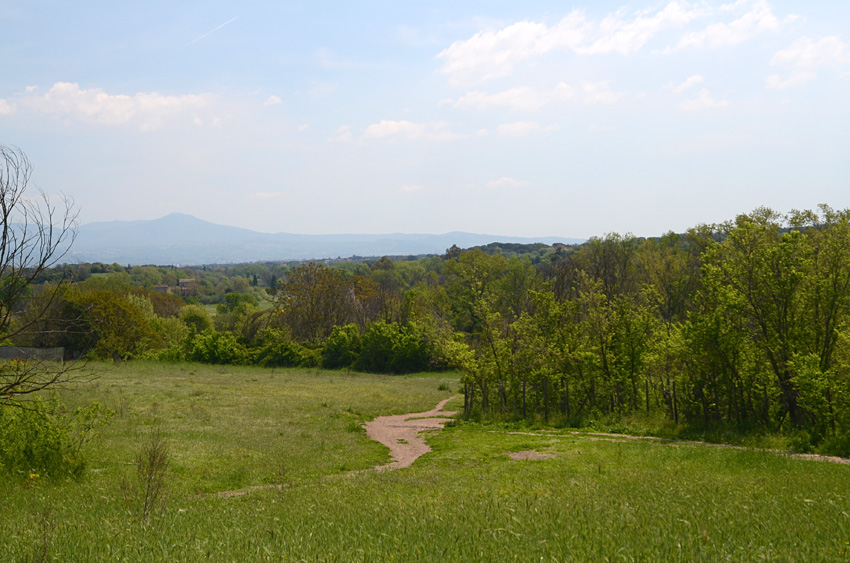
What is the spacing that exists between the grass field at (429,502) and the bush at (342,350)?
4501 cm

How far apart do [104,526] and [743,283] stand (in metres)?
26.9

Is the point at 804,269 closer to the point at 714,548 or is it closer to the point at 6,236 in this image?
the point at 714,548

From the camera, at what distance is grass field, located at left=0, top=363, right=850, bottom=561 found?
692 centimetres

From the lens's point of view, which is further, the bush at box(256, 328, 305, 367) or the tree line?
A: the bush at box(256, 328, 305, 367)

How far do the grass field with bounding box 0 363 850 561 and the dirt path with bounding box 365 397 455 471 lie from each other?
0.95 m

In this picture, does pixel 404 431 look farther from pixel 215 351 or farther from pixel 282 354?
pixel 215 351

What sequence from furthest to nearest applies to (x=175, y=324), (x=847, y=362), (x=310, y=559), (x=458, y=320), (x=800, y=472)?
(x=458, y=320)
(x=175, y=324)
(x=847, y=362)
(x=800, y=472)
(x=310, y=559)

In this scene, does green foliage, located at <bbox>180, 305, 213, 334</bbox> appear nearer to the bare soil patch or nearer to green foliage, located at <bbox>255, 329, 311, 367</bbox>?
green foliage, located at <bbox>255, 329, 311, 367</bbox>

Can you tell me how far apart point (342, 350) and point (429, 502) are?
65575 mm

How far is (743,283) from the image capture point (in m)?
26.2

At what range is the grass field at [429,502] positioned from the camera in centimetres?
692

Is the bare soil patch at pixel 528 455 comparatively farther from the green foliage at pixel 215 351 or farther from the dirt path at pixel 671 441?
the green foliage at pixel 215 351

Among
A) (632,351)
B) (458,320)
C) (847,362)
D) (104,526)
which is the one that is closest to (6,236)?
(104,526)

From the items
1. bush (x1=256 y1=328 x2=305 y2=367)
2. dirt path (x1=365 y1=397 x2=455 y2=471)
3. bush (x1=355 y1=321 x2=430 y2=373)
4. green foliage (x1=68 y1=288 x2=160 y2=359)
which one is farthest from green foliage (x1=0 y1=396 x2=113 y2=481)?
bush (x1=256 y1=328 x2=305 y2=367)
